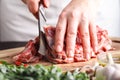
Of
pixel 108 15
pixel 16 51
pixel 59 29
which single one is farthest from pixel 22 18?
pixel 59 29

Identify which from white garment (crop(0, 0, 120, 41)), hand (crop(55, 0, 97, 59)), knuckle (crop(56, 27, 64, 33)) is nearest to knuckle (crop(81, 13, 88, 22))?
hand (crop(55, 0, 97, 59))

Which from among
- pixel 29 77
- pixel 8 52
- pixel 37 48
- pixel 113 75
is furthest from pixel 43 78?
pixel 8 52

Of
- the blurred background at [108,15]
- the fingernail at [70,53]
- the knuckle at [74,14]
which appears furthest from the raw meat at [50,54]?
the blurred background at [108,15]

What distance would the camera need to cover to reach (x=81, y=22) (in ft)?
5.11

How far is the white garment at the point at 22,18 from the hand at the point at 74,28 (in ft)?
1.86

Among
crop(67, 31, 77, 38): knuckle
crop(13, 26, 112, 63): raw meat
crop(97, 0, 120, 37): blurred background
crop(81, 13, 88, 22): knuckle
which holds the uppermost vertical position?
crop(97, 0, 120, 37): blurred background

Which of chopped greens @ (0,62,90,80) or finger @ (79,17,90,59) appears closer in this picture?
chopped greens @ (0,62,90,80)

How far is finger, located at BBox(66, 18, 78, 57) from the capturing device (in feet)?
5.00

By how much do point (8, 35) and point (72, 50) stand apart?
2.69ft

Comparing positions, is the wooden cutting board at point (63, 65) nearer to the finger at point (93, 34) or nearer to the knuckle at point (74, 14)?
the finger at point (93, 34)

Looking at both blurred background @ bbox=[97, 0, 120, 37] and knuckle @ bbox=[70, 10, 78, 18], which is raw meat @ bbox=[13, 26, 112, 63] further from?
blurred background @ bbox=[97, 0, 120, 37]

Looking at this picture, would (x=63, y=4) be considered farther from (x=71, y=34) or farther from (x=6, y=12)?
(x=71, y=34)

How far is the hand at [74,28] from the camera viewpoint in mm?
1530

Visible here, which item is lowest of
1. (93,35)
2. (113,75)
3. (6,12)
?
(113,75)
